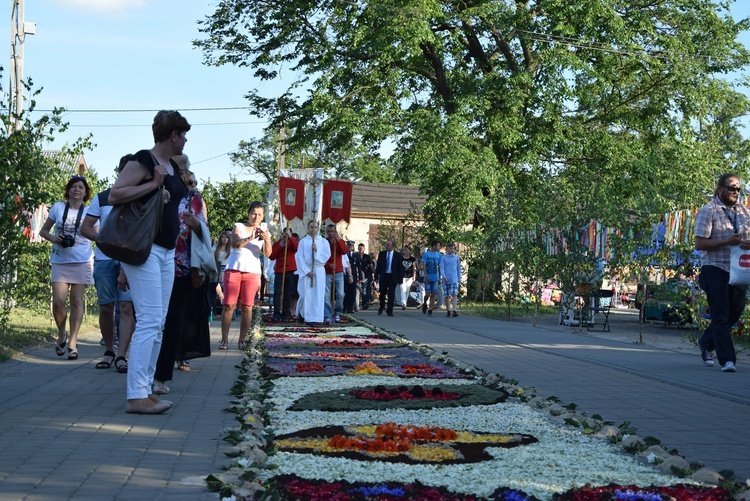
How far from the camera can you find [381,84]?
3331 cm

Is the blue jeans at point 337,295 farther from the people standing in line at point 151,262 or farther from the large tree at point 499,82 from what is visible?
the people standing in line at point 151,262

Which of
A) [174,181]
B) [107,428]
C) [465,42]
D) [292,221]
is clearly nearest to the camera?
[107,428]

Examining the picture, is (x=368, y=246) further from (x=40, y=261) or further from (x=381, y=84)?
(x=40, y=261)

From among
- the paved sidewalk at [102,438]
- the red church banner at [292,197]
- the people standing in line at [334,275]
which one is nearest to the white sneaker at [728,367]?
the paved sidewalk at [102,438]

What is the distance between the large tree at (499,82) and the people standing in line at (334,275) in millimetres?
8589

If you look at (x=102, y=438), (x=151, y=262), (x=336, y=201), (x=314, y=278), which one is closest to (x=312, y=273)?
(x=314, y=278)

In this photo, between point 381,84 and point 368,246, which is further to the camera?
point 368,246

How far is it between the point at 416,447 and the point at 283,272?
15662 millimetres

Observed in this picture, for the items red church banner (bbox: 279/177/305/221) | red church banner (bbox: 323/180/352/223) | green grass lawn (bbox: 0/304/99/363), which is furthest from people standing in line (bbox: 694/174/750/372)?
red church banner (bbox: 323/180/352/223)

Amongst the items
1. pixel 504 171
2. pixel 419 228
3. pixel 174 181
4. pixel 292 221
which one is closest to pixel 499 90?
pixel 504 171

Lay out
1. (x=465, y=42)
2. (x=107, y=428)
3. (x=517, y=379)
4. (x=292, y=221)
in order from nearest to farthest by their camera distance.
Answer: (x=107, y=428) → (x=517, y=379) → (x=292, y=221) → (x=465, y=42)

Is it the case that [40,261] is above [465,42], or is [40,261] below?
below

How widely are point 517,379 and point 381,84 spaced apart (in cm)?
2383

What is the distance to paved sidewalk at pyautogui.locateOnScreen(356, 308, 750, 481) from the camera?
7062 millimetres
